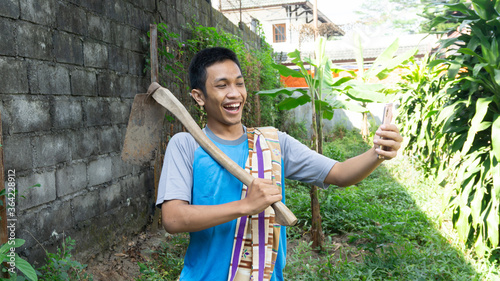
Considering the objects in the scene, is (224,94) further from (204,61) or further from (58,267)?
(58,267)

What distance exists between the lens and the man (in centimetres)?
128

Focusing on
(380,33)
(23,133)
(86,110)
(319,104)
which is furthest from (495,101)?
(380,33)

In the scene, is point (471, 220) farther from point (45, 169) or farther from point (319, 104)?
point (45, 169)

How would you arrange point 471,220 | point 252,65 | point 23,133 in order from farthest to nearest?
point 252,65
point 471,220
point 23,133

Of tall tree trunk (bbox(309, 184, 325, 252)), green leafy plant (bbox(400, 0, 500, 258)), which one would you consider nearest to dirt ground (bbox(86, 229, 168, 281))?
tall tree trunk (bbox(309, 184, 325, 252))

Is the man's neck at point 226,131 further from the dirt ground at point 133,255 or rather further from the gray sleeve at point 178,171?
the dirt ground at point 133,255

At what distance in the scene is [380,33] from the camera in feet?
98.1

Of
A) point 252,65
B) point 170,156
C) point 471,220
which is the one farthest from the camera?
point 252,65

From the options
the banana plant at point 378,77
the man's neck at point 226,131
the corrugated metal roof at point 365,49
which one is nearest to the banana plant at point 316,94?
the banana plant at point 378,77

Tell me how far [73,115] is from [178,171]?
6.44 feet

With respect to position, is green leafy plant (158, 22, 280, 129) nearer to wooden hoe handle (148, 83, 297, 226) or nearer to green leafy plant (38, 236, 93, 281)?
green leafy plant (38, 236, 93, 281)

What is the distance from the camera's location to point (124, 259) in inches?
136

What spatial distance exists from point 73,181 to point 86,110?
0.56 meters

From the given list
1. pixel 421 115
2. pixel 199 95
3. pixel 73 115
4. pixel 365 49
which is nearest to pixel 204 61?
pixel 199 95
